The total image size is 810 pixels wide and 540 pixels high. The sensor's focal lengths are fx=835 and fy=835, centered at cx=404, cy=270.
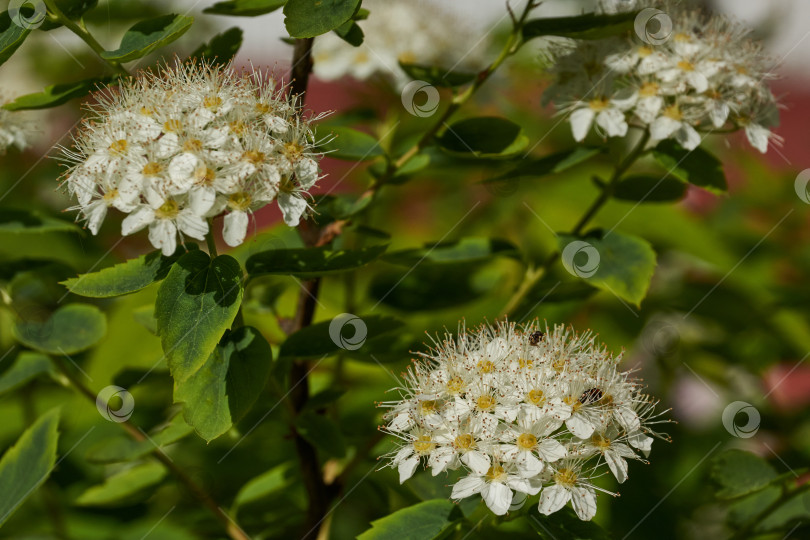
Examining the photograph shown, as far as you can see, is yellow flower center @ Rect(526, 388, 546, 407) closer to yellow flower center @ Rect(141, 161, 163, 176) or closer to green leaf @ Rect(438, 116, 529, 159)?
green leaf @ Rect(438, 116, 529, 159)

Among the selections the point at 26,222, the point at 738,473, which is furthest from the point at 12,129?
the point at 738,473

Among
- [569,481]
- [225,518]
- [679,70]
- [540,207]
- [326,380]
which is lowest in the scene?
[225,518]

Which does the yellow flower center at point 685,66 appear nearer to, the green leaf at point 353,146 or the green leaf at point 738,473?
the green leaf at point 353,146

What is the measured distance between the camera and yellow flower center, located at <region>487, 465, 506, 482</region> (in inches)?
40.9

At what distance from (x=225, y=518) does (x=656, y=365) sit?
1458 mm

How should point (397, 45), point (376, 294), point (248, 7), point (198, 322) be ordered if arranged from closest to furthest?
1. point (198, 322)
2. point (248, 7)
3. point (376, 294)
4. point (397, 45)

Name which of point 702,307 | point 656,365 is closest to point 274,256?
point 702,307

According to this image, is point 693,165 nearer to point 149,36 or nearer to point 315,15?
point 315,15

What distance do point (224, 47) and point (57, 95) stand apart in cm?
26

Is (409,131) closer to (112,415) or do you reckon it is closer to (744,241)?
(744,241)

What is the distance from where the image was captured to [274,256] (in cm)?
116

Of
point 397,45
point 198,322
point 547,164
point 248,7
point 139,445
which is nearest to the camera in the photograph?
point 198,322

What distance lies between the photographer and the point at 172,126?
1058 mm

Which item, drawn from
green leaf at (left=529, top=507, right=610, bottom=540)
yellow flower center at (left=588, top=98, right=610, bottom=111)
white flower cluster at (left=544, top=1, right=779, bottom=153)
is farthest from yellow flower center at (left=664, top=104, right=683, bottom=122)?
green leaf at (left=529, top=507, right=610, bottom=540)
